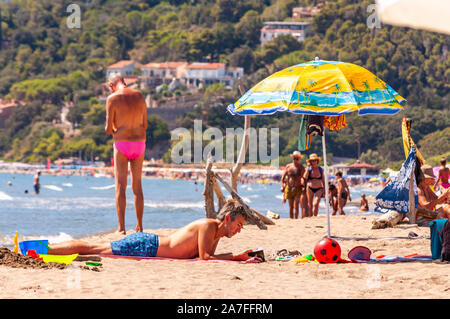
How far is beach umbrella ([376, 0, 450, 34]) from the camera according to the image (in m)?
3.17

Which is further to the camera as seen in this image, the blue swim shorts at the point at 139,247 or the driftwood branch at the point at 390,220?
the driftwood branch at the point at 390,220

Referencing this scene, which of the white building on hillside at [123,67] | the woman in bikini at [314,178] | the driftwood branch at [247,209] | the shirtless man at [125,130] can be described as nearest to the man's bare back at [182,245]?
the shirtless man at [125,130]

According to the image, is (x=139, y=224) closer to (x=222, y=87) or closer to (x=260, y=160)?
A: (x=260, y=160)

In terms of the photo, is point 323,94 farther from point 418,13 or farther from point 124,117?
point 418,13

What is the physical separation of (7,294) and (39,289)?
0.71 ft

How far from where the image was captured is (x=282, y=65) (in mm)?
121000

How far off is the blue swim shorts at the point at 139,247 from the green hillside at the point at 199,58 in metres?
82.1

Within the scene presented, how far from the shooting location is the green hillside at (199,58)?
3949 inches

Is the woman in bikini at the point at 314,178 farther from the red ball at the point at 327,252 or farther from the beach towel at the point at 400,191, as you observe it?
the red ball at the point at 327,252

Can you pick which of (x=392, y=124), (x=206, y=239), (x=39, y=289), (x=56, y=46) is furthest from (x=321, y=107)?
(x=56, y=46)
